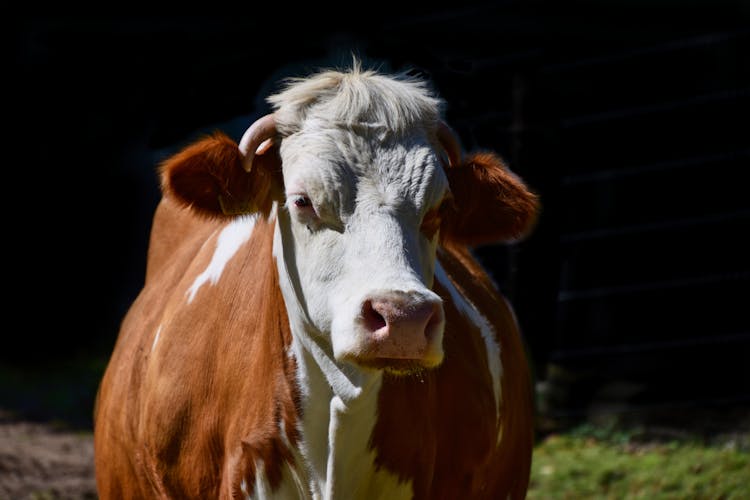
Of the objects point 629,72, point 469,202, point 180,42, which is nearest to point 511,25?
point 629,72

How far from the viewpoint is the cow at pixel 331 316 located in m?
2.71

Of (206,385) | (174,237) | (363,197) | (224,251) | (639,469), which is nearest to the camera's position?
(363,197)

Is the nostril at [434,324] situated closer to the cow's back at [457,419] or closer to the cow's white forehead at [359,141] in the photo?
the cow's white forehead at [359,141]

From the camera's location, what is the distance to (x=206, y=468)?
316 cm

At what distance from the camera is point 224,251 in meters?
3.53

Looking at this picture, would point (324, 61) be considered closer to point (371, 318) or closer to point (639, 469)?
point (639, 469)

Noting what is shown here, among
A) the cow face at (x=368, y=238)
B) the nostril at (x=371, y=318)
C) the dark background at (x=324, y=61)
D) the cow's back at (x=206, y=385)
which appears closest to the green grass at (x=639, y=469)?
the dark background at (x=324, y=61)

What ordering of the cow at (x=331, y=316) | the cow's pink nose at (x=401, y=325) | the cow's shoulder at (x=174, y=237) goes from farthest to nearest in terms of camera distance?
the cow's shoulder at (x=174, y=237), the cow at (x=331, y=316), the cow's pink nose at (x=401, y=325)

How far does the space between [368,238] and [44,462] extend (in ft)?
12.9

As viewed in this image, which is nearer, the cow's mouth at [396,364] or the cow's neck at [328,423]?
the cow's mouth at [396,364]

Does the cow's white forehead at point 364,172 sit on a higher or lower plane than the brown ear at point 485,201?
higher

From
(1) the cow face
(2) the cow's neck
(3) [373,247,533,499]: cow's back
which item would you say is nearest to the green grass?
(3) [373,247,533,499]: cow's back

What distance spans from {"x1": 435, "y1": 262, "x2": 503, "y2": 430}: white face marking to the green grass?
1813mm

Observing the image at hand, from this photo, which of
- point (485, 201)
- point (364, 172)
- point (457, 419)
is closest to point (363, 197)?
point (364, 172)
